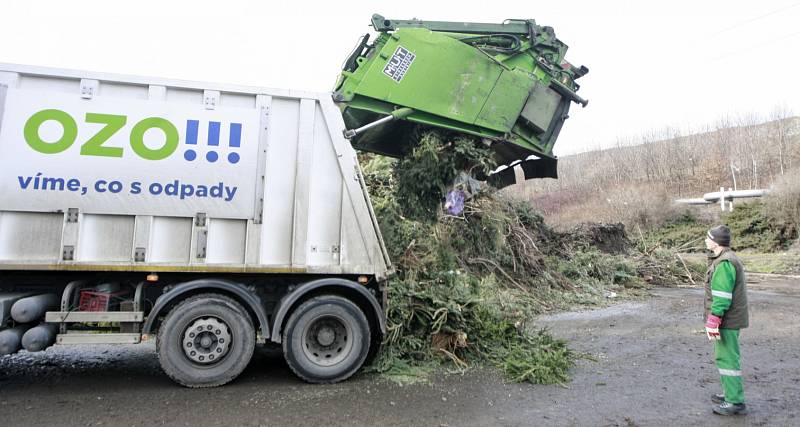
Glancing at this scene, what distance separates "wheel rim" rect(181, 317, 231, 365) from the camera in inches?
172

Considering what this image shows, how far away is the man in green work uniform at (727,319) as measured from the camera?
3.94 meters

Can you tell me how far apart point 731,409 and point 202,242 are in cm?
475

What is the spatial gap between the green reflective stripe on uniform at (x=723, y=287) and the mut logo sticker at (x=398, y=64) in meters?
3.59

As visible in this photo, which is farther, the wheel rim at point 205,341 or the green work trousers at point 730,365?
→ the wheel rim at point 205,341

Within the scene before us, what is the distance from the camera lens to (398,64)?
5336 mm

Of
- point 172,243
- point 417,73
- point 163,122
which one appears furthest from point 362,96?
point 172,243

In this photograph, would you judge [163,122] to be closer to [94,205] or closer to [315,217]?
[94,205]

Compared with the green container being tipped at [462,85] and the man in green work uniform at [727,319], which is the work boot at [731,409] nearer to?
the man in green work uniform at [727,319]

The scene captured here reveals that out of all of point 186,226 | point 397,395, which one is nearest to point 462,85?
point 186,226

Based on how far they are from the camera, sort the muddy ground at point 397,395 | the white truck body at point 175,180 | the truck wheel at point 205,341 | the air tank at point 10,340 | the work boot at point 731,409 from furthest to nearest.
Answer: the truck wheel at point 205,341 → the white truck body at point 175,180 → the air tank at point 10,340 → the work boot at point 731,409 → the muddy ground at point 397,395

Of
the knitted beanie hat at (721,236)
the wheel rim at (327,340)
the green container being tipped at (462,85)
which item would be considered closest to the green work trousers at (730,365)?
the knitted beanie hat at (721,236)

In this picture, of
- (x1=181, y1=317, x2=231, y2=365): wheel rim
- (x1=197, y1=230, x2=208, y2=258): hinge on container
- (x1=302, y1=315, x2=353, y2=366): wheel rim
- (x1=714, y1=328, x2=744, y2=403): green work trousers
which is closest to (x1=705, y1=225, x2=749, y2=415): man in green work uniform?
(x1=714, y1=328, x2=744, y2=403): green work trousers

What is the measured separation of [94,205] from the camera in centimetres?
425

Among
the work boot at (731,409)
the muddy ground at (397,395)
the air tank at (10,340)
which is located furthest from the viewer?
the air tank at (10,340)
